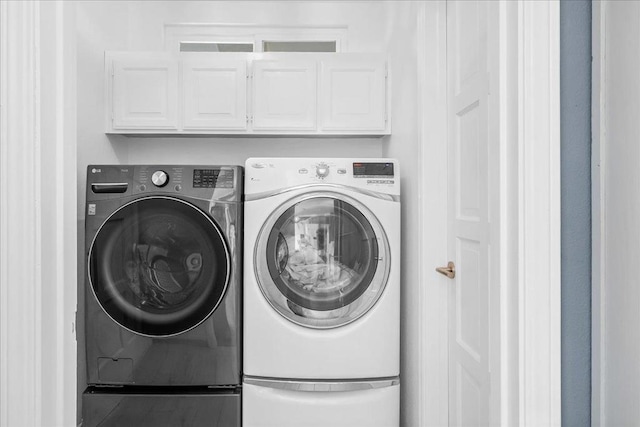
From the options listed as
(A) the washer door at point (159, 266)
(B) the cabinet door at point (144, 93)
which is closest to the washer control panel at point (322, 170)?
(A) the washer door at point (159, 266)

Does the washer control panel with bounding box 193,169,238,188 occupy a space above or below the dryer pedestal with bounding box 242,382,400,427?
above

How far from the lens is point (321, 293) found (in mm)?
2025

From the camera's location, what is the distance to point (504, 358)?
909 mm

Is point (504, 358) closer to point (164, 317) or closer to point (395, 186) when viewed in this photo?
point (395, 186)

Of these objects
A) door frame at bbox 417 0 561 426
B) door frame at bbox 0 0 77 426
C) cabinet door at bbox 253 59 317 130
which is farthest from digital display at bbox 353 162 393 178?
door frame at bbox 0 0 77 426

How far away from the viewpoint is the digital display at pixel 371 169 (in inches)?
80.5

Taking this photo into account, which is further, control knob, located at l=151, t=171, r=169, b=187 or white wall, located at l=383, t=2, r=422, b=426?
control knob, located at l=151, t=171, r=169, b=187

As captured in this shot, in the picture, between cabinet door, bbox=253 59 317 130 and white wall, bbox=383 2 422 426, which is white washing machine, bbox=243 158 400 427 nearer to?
white wall, bbox=383 2 422 426

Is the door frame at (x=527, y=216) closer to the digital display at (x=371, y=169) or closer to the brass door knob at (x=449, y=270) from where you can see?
the brass door knob at (x=449, y=270)

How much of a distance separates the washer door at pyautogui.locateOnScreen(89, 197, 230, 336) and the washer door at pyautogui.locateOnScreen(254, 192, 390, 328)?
8.9 inches

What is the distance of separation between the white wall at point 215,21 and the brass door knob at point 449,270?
0.41m

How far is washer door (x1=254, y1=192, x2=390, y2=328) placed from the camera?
79.0 inches

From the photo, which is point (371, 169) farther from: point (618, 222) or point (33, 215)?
point (33, 215)

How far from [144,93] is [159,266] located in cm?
108
